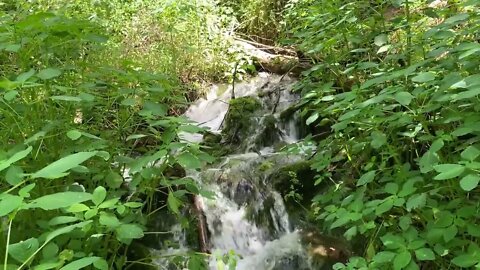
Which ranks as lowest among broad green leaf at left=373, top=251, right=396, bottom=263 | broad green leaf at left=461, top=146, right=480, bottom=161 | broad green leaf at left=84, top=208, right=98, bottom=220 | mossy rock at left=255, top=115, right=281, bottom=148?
mossy rock at left=255, top=115, right=281, bottom=148

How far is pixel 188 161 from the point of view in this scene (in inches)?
61.6

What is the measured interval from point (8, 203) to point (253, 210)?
2555 millimetres

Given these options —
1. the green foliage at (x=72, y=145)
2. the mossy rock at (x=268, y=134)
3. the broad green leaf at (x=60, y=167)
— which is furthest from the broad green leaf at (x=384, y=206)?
the mossy rock at (x=268, y=134)

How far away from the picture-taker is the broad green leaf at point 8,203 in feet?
3.05

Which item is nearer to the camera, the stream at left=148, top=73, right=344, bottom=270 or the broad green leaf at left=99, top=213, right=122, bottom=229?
the broad green leaf at left=99, top=213, right=122, bottom=229

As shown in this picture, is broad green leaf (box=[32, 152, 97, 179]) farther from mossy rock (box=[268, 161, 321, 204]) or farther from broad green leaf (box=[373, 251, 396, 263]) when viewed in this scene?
mossy rock (box=[268, 161, 321, 204])

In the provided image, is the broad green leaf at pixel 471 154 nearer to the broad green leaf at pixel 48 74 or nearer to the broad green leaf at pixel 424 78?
the broad green leaf at pixel 424 78

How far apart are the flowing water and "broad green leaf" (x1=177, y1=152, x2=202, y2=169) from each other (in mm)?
1042

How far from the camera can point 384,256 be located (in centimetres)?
148

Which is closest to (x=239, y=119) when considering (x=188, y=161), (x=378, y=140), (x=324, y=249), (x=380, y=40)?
(x=324, y=249)

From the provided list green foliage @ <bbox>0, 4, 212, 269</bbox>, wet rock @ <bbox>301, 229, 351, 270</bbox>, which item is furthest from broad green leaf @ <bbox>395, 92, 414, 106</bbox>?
wet rock @ <bbox>301, 229, 351, 270</bbox>

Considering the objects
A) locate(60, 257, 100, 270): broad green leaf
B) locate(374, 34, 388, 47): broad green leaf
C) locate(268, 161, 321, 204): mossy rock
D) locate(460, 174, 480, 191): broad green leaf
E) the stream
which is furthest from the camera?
locate(268, 161, 321, 204): mossy rock

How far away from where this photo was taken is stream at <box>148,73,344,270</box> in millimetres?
2943

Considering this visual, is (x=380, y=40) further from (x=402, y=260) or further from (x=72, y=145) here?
(x=72, y=145)
